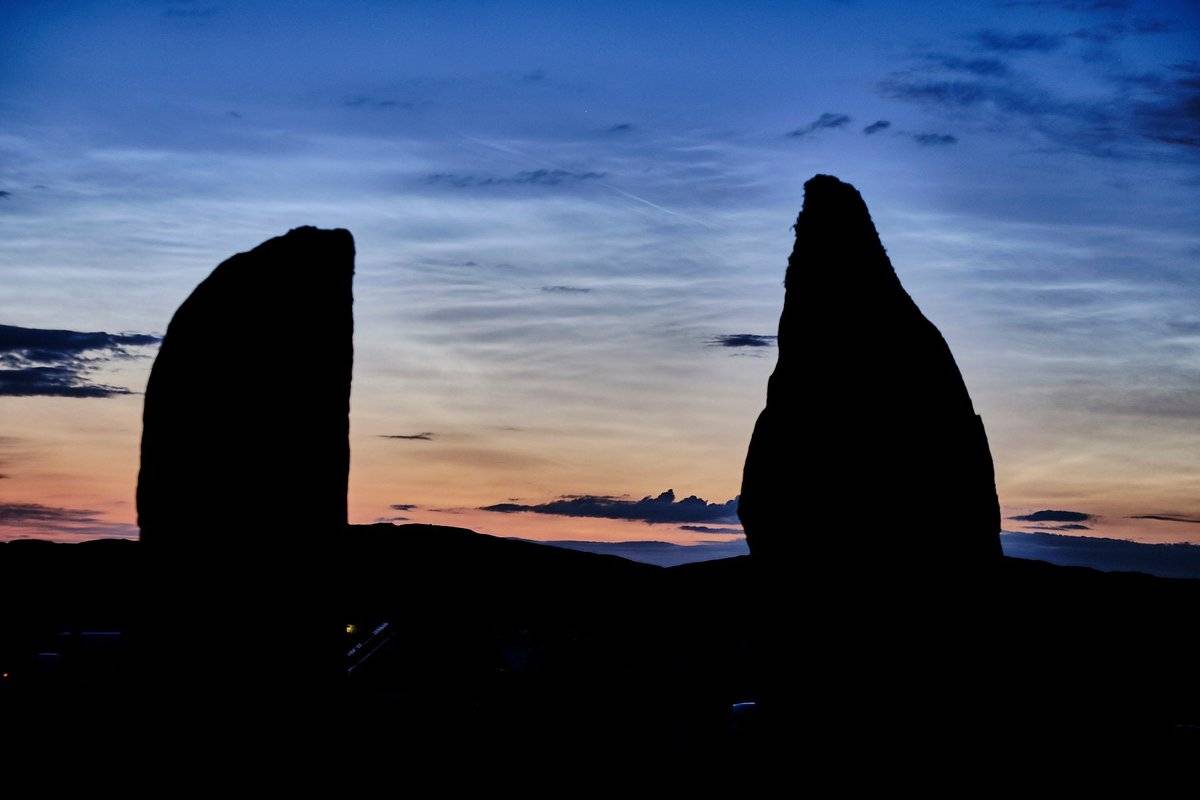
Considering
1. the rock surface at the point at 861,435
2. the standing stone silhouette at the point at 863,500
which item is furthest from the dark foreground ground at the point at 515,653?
the rock surface at the point at 861,435

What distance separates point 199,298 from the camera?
10.8 metres

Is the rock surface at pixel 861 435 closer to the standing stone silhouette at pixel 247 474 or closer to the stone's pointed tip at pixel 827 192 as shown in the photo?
the stone's pointed tip at pixel 827 192

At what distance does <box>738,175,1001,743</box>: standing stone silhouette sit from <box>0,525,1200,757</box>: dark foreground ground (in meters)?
0.16

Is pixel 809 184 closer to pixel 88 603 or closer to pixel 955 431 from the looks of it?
pixel 955 431

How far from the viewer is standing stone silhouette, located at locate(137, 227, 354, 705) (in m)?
10.1

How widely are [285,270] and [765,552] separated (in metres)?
5.48

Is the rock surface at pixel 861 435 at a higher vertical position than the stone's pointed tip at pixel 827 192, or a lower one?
lower

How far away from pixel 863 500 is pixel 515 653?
9182 millimetres

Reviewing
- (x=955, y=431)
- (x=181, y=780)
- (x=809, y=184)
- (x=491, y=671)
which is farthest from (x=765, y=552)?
(x=491, y=671)

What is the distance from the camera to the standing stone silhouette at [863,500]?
10.4 m

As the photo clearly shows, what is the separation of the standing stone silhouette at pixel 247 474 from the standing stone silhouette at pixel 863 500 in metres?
4.25

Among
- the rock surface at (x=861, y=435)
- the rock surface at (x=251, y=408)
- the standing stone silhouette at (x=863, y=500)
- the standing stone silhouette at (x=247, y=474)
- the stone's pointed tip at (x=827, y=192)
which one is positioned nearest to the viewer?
the standing stone silhouette at (x=247, y=474)

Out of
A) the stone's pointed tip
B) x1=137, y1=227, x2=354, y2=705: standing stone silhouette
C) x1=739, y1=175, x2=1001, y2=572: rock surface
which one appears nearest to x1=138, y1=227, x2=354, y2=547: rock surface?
x1=137, y1=227, x2=354, y2=705: standing stone silhouette

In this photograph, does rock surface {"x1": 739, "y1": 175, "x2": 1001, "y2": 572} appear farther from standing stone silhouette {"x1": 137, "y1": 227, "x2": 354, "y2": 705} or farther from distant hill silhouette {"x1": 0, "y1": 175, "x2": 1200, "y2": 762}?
standing stone silhouette {"x1": 137, "y1": 227, "x2": 354, "y2": 705}
